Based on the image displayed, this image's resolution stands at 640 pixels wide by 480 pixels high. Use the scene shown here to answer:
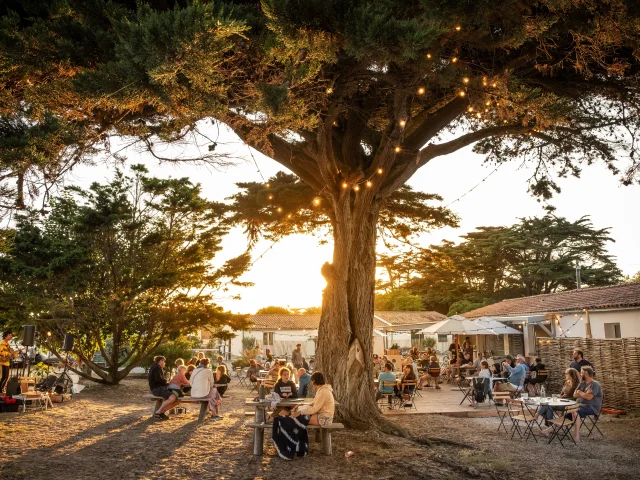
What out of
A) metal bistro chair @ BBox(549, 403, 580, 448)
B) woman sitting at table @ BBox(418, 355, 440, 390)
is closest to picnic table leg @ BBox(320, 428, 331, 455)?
metal bistro chair @ BBox(549, 403, 580, 448)

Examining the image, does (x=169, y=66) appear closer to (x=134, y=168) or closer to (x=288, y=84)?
(x=288, y=84)

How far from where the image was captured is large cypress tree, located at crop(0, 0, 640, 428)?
5.54 metres

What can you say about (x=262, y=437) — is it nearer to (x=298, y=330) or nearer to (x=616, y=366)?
(x=616, y=366)

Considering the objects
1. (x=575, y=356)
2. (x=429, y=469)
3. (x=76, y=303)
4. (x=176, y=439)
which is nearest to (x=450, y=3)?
(x=429, y=469)

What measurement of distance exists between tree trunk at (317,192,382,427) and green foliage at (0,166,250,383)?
592cm

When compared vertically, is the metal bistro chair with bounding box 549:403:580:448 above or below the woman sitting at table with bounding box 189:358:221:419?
below

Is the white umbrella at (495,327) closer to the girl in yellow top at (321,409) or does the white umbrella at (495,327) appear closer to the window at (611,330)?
the window at (611,330)

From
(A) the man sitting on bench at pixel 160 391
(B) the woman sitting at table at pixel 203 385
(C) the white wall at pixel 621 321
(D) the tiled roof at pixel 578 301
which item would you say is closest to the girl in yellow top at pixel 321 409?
(B) the woman sitting at table at pixel 203 385

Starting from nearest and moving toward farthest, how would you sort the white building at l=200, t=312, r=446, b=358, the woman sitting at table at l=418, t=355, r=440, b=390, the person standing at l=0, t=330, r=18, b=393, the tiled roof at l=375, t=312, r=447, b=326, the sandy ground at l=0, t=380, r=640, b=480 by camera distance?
the sandy ground at l=0, t=380, r=640, b=480
the person standing at l=0, t=330, r=18, b=393
the woman sitting at table at l=418, t=355, r=440, b=390
the white building at l=200, t=312, r=446, b=358
the tiled roof at l=375, t=312, r=447, b=326

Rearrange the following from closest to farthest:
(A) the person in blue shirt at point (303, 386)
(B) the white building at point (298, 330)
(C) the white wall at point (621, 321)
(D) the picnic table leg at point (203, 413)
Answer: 1. (D) the picnic table leg at point (203, 413)
2. (A) the person in blue shirt at point (303, 386)
3. (C) the white wall at point (621, 321)
4. (B) the white building at point (298, 330)

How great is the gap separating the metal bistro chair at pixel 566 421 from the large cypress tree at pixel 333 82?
11.0ft

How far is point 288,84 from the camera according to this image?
20.7 feet

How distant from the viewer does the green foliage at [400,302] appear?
55469mm

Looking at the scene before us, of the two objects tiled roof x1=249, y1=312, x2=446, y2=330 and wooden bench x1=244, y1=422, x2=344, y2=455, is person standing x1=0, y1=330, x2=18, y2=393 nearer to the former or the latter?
wooden bench x1=244, y1=422, x2=344, y2=455
